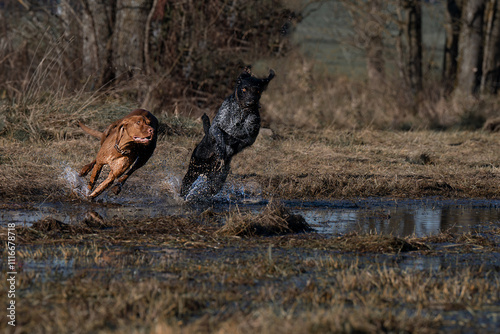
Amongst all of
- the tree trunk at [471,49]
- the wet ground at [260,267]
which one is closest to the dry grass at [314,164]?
the wet ground at [260,267]

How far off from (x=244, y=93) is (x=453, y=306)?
169 inches

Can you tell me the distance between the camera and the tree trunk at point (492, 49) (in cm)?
1991

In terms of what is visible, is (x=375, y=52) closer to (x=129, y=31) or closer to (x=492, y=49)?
(x=492, y=49)

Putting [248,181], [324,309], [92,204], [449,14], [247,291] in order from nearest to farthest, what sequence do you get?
[324,309], [247,291], [92,204], [248,181], [449,14]

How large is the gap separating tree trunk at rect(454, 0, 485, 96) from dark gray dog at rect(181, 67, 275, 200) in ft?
41.8

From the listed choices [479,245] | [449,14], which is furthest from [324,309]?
[449,14]

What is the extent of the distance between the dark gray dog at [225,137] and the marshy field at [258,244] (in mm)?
346

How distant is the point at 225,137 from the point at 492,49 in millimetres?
14327

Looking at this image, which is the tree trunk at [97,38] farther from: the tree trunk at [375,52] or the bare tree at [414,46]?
the bare tree at [414,46]

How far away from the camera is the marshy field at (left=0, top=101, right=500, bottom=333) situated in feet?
12.4

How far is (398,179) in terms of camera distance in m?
9.56

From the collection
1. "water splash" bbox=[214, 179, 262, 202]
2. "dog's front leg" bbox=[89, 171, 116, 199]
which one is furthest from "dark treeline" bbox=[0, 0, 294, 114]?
"dog's front leg" bbox=[89, 171, 116, 199]

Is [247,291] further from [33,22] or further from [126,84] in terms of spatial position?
[33,22]

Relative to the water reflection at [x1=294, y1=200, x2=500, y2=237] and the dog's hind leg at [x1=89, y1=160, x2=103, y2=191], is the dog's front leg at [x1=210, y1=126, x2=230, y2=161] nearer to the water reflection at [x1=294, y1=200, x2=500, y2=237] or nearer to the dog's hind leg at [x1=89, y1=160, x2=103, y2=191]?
the water reflection at [x1=294, y1=200, x2=500, y2=237]
